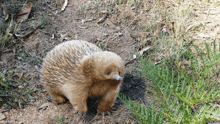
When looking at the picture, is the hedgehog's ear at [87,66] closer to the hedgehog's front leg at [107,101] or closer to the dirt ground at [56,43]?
the hedgehog's front leg at [107,101]

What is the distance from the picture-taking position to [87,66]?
8.62 ft

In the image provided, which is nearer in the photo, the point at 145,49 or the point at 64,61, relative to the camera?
the point at 64,61

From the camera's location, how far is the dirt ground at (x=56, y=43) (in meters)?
3.08

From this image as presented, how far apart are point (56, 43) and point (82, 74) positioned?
1688 mm

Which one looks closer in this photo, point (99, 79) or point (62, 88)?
point (99, 79)

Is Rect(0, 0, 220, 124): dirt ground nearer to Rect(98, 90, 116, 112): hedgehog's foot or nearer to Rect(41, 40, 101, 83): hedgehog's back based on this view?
Rect(98, 90, 116, 112): hedgehog's foot

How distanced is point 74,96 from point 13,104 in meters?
0.99

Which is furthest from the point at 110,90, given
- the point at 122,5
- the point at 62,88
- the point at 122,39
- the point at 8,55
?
the point at 122,5

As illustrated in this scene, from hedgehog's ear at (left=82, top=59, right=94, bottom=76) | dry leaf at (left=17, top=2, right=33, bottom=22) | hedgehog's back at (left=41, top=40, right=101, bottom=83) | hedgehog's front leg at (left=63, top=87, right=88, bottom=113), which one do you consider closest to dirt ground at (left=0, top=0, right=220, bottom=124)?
dry leaf at (left=17, top=2, right=33, bottom=22)

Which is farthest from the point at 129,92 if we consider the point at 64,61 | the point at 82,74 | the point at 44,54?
the point at 44,54

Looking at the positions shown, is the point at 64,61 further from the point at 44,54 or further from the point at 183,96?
the point at 183,96

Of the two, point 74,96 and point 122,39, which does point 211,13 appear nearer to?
point 122,39

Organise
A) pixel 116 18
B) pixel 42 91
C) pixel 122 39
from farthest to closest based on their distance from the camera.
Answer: pixel 116 18 < pixel 122 39 < pixel 42 91

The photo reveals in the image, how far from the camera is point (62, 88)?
2.89 meters
